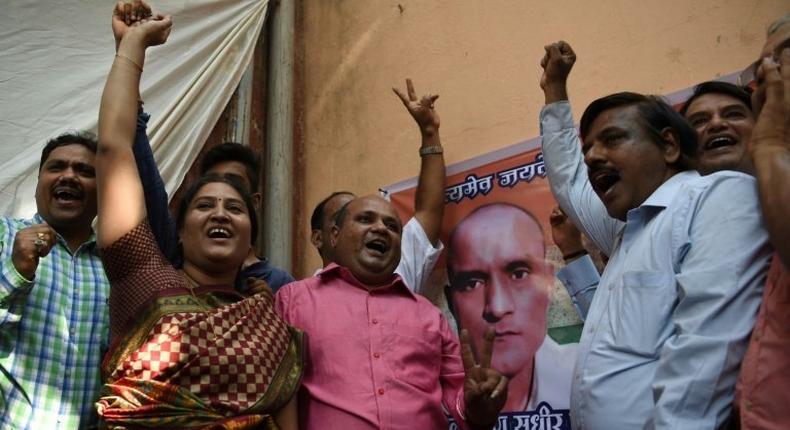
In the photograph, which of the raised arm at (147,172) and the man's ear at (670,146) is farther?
the raised arm at (147,172)

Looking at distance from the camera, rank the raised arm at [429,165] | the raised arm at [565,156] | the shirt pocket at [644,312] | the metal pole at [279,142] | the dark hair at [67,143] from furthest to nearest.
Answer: the metal pole at [279,142]
the raised arm at [429,165]
the dark hair at [67,143]
the raised arm at [565,156]
the shirt pocket at [644,312]

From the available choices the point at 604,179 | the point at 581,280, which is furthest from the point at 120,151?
the point at 581,280

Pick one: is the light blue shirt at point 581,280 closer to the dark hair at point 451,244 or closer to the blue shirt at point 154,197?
the dark hair at point 451,244

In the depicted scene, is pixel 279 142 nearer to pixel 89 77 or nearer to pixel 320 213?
pixel 320 213

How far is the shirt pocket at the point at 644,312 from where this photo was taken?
1577 mm

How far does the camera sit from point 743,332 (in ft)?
4.62

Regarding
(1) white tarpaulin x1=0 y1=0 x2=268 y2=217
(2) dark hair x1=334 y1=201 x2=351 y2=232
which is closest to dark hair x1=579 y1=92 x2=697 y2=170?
(2) dark hair x1=334 y1=201 x2=351 y2=232

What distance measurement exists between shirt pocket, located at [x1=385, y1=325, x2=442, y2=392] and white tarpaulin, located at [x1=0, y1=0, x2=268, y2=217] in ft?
4.82

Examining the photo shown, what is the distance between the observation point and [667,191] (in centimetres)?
177

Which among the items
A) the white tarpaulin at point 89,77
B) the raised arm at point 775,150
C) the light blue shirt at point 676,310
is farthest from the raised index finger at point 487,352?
the white tarpaulin at point 89,77

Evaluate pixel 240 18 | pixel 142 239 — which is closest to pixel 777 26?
pixel 142 239

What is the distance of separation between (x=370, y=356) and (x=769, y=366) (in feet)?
3.50

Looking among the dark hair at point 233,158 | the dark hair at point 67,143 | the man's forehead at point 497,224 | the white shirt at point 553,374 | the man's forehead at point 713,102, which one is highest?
the dark hair at point 233,158

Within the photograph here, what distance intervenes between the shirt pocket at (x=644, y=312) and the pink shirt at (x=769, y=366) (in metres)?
0.22
